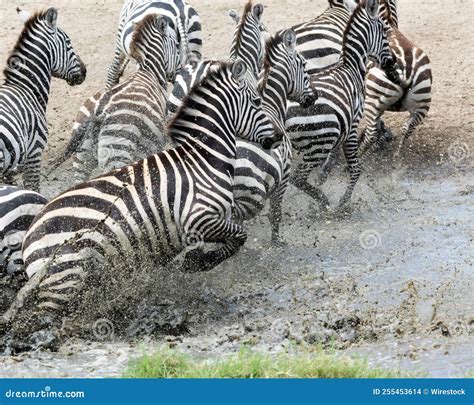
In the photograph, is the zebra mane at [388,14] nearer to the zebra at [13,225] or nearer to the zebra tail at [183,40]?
the zebra tail at [183,40]

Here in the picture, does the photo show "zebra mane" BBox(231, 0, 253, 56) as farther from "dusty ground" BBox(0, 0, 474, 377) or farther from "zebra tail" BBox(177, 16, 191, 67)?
"dusty ground" BBox(0, 0, 474, 377)

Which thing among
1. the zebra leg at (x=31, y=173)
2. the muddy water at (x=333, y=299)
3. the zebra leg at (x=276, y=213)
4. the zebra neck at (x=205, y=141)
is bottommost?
the muddy water at (x=333, y=299)

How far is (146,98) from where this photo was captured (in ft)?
41.3

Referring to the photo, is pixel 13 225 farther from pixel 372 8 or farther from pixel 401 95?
pixel 401 95

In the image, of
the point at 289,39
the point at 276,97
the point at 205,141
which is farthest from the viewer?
the point at 289,39

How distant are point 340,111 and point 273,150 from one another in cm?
187

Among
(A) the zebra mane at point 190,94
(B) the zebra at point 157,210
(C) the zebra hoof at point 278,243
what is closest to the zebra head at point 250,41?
(C) the zebra hoof at point 278,243

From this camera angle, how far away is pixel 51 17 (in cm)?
1294

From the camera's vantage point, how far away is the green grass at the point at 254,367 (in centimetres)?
745

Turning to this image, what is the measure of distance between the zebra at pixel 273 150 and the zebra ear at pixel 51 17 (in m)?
2.36

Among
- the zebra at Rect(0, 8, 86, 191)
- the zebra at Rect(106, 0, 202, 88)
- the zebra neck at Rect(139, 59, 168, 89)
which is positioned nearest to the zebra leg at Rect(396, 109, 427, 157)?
the zebra at Rect(106, 0, 202, 88)

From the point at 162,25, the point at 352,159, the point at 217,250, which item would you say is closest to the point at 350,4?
the point at 352,159

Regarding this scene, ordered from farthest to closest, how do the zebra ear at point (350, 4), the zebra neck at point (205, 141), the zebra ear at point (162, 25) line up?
the zebra ear at point (350, 4)
the zebra ear at point (162, 25)
the zebra neck at point (205, 141)

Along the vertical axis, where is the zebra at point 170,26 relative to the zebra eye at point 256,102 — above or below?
above
